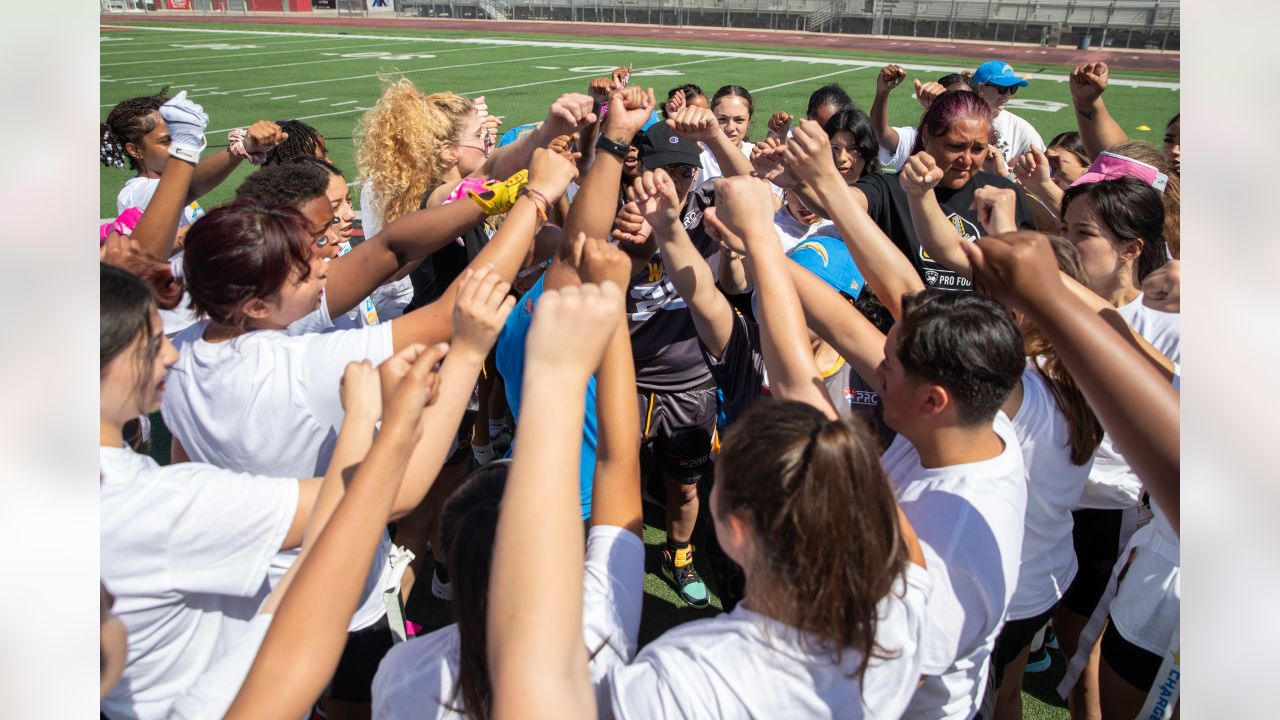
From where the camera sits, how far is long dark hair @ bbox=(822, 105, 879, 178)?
182 inches

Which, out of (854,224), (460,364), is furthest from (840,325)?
(460,364)

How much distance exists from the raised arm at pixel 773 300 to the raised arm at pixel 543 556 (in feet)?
2.24

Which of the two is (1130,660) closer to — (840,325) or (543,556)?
(840,325)

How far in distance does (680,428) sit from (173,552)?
245cm

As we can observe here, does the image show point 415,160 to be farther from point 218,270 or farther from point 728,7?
point 728,7

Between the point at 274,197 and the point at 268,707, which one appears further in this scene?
the point at 274,197

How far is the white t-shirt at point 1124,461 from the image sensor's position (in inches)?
104

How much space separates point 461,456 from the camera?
4051mm

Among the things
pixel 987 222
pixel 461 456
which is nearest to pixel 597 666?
pixel 987 222

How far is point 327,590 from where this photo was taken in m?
1.29

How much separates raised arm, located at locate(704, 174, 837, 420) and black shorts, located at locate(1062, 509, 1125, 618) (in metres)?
1.60

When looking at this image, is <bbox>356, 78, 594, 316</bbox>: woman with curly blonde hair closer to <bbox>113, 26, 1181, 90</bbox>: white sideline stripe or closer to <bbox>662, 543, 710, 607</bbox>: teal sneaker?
<bbox>662, 543, 710, 607</bbox>: teal sneaker

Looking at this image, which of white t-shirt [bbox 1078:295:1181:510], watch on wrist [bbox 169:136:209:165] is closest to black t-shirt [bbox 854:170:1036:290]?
white t-shirt [bbox 1078:295:1181:510]
